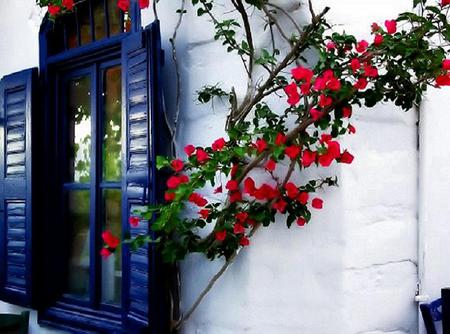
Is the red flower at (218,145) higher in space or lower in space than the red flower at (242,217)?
higher

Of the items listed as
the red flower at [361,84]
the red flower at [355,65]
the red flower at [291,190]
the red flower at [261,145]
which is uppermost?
the red flower at [355,65]

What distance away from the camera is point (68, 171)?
4.07 meters

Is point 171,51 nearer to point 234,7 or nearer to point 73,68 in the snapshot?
point 234,7

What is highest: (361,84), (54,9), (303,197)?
(54,9)

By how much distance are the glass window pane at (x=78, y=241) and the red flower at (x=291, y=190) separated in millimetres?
1610

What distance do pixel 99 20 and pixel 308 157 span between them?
1871mm

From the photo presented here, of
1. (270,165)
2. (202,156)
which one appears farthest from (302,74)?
(202,156)

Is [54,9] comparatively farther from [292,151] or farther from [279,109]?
[292,151]

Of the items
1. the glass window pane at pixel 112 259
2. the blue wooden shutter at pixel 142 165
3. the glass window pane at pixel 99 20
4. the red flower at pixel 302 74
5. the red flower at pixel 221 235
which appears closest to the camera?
the red flower at pixel 302 74

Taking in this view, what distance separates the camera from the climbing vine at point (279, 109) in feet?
8.59

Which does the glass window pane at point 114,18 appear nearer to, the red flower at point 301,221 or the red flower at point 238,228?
the red flower at point 238,228

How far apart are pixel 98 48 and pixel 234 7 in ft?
3.31

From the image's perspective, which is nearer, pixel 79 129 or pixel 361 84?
pixel 361 84

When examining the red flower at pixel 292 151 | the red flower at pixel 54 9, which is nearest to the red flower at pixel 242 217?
the red flower at pixel 292 151
